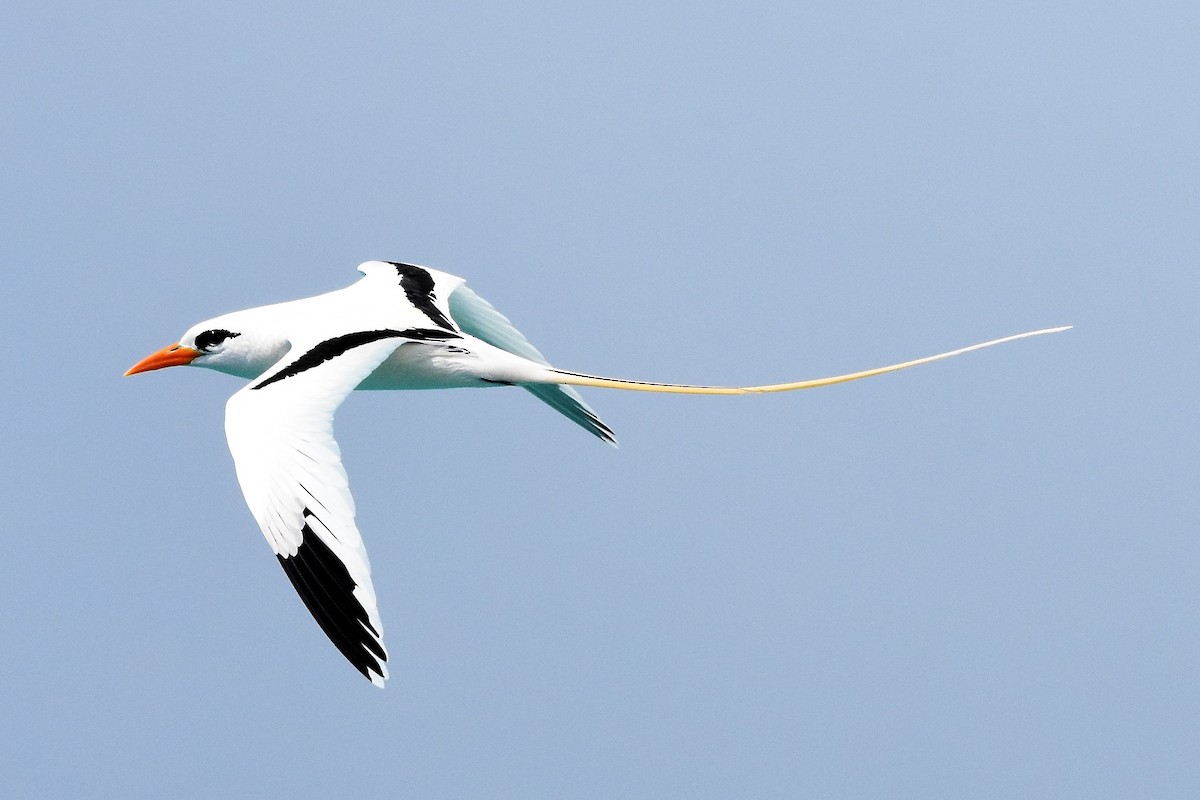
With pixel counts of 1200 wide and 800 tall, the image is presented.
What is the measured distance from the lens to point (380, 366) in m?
11.0

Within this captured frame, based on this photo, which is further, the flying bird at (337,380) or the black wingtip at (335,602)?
the flying bird at (337,380)

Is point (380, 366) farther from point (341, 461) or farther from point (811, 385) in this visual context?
point (811, 385)

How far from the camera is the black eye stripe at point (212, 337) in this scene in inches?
467

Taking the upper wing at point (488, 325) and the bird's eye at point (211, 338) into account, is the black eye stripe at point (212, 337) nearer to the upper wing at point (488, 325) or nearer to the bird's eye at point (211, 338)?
the bird's eye at point (211, 338)

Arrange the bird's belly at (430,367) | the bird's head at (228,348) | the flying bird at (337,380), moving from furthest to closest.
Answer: the bird's head at (228,348)
the bird's belly at (430,367)
the flying bird at (337,380)

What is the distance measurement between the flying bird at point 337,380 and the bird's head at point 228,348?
1 centimetres

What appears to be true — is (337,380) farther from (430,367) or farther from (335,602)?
(335,602)

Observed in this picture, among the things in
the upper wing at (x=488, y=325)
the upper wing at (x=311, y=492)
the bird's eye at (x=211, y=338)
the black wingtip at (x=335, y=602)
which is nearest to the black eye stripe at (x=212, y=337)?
the bird's eye at (x=211, y=338)

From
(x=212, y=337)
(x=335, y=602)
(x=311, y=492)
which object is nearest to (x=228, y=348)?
(x=212, y=337)

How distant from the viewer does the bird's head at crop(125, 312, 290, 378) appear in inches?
457

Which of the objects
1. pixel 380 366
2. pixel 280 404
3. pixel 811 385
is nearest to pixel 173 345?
pixel 380 366

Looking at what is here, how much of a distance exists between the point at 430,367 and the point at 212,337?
7.42ft

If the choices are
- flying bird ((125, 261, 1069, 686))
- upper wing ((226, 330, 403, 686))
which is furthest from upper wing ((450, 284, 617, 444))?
upper wing ((226, 330, 403, 686))

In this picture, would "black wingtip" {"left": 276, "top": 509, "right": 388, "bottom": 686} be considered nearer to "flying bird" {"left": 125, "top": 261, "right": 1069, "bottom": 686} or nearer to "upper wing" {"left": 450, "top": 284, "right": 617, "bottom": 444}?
"flying bird" {"left": 125, "top": 261, "right": 1069, "bottom": 686}
